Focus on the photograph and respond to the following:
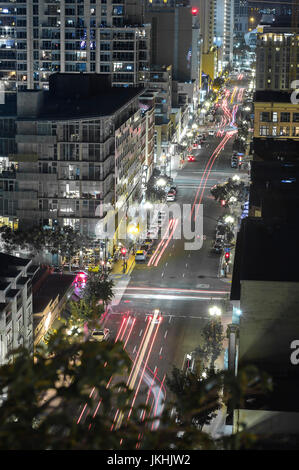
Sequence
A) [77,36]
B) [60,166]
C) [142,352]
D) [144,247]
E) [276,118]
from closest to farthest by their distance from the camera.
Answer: [142,352] → [60,166] → [144,247] → [276,118] → [77,36]

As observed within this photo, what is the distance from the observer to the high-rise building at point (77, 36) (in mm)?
163625

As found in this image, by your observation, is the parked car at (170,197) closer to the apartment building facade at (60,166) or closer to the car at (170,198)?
the car at (170,198)

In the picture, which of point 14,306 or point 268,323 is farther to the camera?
point 14,306

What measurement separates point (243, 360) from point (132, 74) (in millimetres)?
115223

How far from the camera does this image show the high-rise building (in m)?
164

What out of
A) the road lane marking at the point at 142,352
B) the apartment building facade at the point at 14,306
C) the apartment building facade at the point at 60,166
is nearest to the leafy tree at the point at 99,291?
the road lane marking at the point at 142,352

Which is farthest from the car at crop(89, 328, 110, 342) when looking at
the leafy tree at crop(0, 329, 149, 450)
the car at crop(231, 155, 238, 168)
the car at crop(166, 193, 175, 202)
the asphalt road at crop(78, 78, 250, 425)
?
the car at crop(231, 155, 238, 168)

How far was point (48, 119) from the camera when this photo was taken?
327ft

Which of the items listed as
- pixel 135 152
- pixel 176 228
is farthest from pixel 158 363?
pixel 135 152

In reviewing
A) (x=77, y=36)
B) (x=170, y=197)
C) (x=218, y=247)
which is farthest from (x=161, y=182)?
(x=77, y=36)

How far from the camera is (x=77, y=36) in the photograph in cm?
16725

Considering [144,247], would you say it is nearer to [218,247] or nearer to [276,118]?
[218,247]

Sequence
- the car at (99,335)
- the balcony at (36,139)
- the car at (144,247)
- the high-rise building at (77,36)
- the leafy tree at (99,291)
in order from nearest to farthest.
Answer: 1. the car at (99,335)
2. the leafy tree at (99,291)
3. the balcony at (36,139)
4. the car at (144,247)
5. the high-rise building at (77,36)

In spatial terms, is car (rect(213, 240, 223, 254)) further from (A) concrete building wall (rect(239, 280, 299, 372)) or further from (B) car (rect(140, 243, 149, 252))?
(A) concrete building wall (rect(239, 280, 299, 372))
